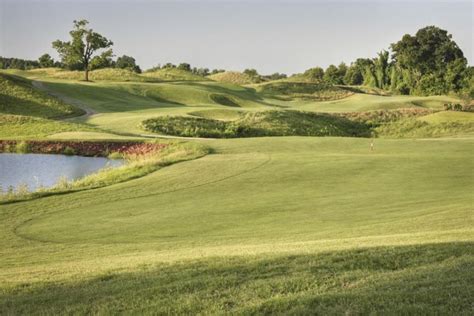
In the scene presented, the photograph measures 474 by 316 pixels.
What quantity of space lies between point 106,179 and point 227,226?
11525mm

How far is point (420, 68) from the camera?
409 ft

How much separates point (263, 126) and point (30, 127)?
20.5 metres

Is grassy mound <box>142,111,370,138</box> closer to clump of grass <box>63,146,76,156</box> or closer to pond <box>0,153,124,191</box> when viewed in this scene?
clump of grass <box>63,146,76,156</box>

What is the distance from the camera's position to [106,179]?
88.1 feet

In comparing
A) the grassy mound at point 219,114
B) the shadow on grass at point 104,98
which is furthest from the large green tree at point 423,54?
the grassy mound at point 219,114

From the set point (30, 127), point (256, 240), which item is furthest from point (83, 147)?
point (256, 240)

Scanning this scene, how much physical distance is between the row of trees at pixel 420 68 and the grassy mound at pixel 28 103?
63952 millimetres

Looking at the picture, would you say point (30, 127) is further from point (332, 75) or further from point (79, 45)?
point (332, 75)

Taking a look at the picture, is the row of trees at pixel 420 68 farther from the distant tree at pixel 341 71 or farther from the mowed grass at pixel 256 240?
the mowed grass at pixel 256 240

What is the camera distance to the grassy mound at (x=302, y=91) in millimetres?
105750

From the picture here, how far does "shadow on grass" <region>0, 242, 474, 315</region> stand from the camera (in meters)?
7.52

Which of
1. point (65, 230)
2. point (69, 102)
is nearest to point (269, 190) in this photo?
point (65, 230)

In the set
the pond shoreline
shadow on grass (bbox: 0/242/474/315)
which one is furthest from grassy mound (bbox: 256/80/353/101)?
shadow on grass (bbox: 0/242/474/315)

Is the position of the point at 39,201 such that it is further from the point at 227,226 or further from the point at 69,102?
the point at 69,102
